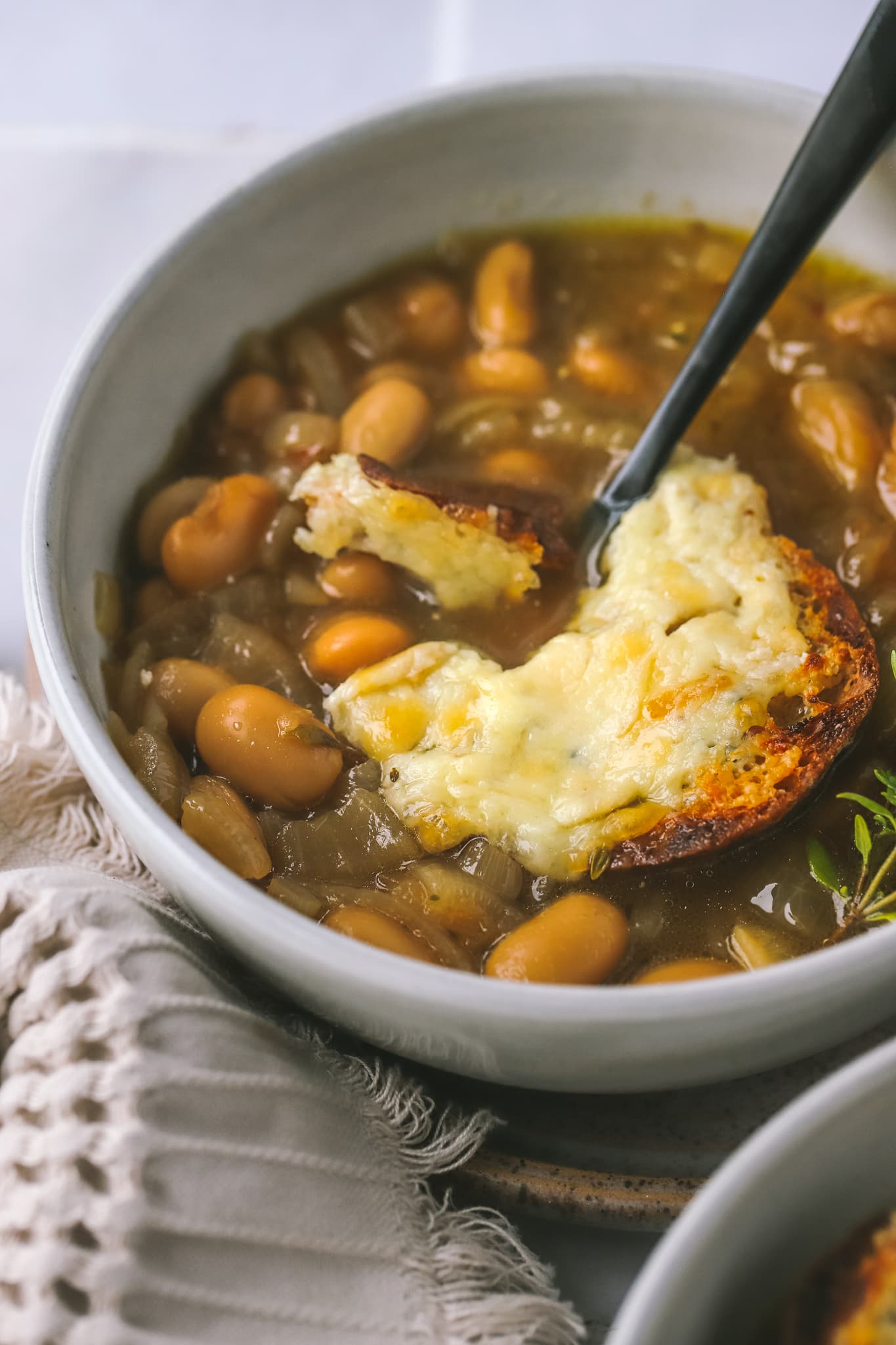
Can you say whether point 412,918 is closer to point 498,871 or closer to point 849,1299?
point 498,871

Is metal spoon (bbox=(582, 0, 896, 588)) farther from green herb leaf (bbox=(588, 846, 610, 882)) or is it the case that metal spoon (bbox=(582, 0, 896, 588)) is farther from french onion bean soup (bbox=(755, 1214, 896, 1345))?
french onion bean soup (bbox=(755, 1214, 896, 1345))

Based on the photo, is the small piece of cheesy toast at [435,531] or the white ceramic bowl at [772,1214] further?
the small piece of cheesy toast at [435,531]

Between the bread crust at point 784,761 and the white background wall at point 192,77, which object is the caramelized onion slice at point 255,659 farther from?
the white background wall at point 192,77

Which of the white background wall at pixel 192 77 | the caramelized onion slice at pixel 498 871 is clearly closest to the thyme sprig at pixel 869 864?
the caramelized onion slice at pixel 498 871

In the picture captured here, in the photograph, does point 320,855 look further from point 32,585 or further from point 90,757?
point 32,585

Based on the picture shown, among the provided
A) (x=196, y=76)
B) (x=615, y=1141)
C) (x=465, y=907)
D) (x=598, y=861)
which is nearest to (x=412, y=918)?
(x=465, y=907)

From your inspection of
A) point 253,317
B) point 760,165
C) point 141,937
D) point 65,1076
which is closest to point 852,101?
point 760,165
